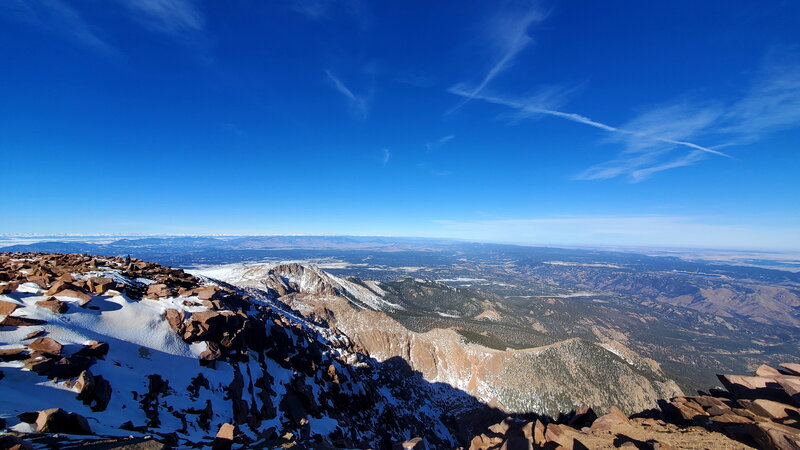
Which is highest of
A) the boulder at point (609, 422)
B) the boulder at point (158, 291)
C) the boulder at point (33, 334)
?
the boulder at point (158, 291)

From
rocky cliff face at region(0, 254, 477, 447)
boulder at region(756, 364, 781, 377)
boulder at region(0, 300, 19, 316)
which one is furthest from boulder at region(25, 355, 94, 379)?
boulder at region(756, 364, 781, 377)

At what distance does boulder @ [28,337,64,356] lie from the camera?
15.7 meters

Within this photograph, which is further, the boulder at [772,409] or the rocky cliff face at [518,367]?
the rocky cliff face at [518,367]

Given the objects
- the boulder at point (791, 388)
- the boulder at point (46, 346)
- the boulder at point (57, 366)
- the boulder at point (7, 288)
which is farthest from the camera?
the boulder at point (7, 288)

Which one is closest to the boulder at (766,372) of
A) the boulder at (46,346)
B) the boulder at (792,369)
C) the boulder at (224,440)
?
the boulder at (792,369)

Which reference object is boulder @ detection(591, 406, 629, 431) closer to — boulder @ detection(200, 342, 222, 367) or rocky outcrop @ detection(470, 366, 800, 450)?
rocky outcrop @ detection(470, 366, 800, 450)

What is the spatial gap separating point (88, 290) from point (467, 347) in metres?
87.9

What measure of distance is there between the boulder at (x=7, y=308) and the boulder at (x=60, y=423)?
1191 centimetres

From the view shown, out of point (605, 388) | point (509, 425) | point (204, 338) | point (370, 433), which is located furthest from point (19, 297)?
point (605, 388)

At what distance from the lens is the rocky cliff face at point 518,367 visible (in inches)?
2980

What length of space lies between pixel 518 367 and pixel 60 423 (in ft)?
292

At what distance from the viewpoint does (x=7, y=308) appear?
18031mm

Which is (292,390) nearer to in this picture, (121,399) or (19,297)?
(121,399)

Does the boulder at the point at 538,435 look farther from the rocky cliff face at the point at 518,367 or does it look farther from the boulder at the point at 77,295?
the rocky cliff face at the point at 518,367
